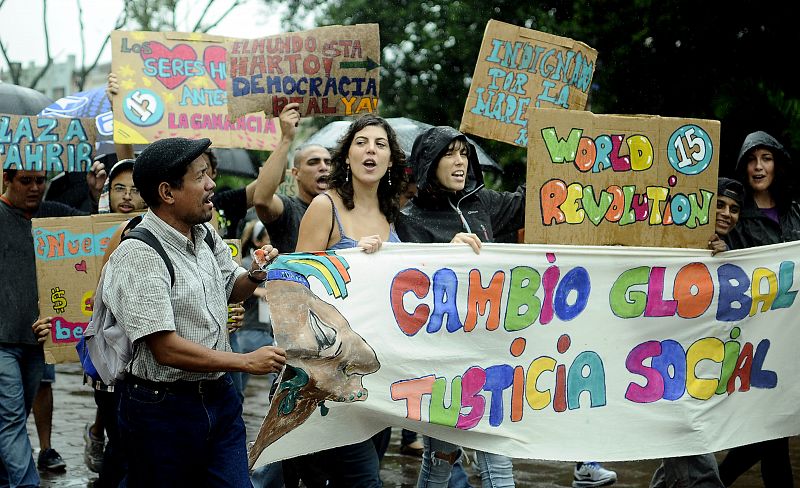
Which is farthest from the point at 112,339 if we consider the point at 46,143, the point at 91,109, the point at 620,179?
the point at 91,109

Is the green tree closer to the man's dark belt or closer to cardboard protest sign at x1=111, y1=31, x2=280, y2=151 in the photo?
cardboard protest sign at x1=111, y1=31, x2=280, y2=151

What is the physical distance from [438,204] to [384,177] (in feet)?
0.99

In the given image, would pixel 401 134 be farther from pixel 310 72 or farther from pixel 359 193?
pixel 359 193

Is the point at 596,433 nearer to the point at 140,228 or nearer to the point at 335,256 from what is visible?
the point at 335,256

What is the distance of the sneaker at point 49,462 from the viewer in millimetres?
7121

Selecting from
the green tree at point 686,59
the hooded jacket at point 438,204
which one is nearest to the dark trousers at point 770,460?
the hooded jacket at point 438,204

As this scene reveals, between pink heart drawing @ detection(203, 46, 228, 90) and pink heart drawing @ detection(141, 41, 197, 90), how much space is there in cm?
9

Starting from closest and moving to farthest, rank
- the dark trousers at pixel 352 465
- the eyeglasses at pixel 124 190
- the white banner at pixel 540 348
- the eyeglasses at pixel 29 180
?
the white banner at pixel 540 348 < the dark trousers at pixel 352 465 < the eyeglasses at pixel 124 190 < the eyeglasses at pixel 29 180

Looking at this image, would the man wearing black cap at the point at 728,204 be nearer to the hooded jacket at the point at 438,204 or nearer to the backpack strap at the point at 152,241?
the hooded jacket at the point at 438,204

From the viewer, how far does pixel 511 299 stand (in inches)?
198

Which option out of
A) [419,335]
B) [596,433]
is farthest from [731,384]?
[419,335]

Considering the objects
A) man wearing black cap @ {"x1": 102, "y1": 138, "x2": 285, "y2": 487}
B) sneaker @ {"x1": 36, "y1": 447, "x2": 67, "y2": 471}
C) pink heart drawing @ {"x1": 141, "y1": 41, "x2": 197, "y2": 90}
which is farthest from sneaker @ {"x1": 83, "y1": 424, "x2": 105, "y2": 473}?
man wearing black cap @ {"x1": 102, "y1": 138, "x2": 285, "y2": 487}

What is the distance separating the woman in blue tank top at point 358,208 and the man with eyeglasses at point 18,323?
1858 millimetres

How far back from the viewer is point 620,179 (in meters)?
5.30
